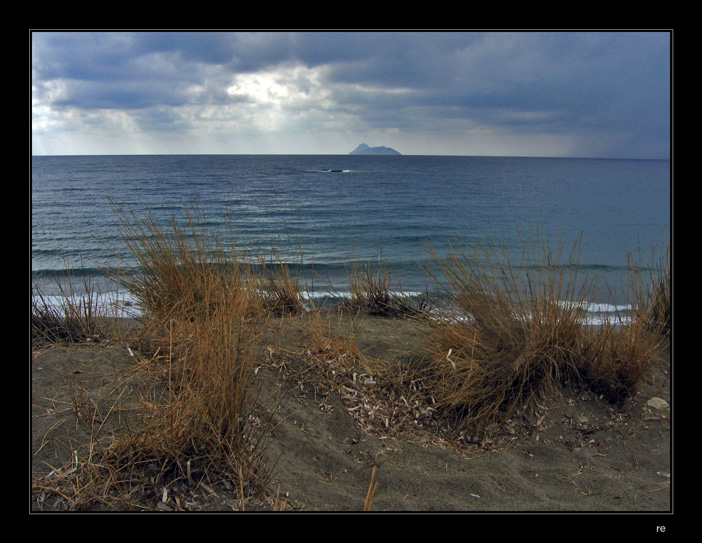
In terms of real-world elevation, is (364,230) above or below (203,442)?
above

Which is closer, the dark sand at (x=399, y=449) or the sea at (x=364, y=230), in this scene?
the dark sand at (x=399, y=449)

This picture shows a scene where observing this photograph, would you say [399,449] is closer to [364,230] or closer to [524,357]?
[524,357]

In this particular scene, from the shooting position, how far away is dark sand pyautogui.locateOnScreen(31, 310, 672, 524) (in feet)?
7.81

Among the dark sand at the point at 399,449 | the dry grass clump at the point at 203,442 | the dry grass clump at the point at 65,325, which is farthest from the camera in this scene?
the dry grass clump at the point at 65,325

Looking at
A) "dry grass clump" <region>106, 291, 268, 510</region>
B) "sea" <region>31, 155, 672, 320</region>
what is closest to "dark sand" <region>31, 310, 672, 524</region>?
"dry grass clump" <region>106, 291, 268, 510</region>

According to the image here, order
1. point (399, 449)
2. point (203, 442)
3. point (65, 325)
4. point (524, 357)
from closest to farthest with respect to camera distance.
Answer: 1. point (203, 442)
2. point (399, 449)
3. point (524, 357)
4. point (65, 325)

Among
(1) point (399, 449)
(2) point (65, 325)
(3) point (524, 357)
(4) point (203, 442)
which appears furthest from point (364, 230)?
(4) point (203, 442)

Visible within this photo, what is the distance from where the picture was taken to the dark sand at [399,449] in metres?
2.38

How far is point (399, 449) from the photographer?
114 inches

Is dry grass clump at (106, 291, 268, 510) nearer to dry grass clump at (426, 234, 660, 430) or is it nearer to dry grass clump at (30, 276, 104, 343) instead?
dry grass clump at (426, 234, 660, 430)

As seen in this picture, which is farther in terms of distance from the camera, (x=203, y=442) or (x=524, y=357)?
(x=524, y=357)

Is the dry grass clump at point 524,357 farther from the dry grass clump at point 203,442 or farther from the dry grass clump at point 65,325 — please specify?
the dry grass clump at point 65,325

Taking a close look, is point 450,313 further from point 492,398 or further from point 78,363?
point 78,363

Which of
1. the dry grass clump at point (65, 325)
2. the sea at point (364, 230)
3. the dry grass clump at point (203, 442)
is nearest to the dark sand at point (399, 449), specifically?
the dry grass clump at point (203, 442)
